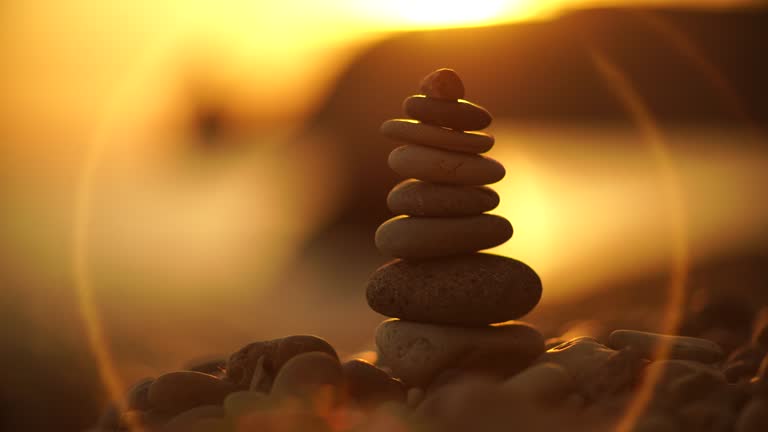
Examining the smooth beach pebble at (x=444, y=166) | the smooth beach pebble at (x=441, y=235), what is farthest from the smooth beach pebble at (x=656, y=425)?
the smooth beach pebble at (x=444, y=166)

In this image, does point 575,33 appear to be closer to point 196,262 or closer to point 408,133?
point 196,262

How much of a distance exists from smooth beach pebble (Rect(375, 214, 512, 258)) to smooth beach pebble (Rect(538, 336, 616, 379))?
2.61ft

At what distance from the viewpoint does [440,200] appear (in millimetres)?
5723

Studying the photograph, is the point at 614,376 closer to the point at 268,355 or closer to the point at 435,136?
→ the point at 435,136

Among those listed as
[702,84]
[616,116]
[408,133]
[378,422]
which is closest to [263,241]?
[616,116]

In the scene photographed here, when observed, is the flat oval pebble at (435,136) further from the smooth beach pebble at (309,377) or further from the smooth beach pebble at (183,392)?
the smooth beach pebble at (183,392)

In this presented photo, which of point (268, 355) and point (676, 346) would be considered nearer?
point (268, 355)

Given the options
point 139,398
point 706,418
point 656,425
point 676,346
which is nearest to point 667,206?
point 676,346

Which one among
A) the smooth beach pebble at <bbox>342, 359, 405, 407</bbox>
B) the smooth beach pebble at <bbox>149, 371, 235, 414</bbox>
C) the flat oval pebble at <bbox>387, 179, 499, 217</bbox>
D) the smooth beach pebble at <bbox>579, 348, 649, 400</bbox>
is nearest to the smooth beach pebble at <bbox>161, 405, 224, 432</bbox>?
the smooth beach pebble at <bbox>149, 371, 235, 414</bbox>

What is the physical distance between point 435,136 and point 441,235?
63cm

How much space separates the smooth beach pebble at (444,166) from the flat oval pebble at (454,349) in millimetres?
930

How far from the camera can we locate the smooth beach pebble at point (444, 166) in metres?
5.73

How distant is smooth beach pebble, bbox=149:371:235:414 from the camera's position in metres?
5.02

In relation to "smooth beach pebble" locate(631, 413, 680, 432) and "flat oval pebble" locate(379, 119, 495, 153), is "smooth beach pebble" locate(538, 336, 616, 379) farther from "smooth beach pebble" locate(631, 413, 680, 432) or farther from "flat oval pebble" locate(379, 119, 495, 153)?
"flat oval pebble" locate(379, 119, 495, 153)
